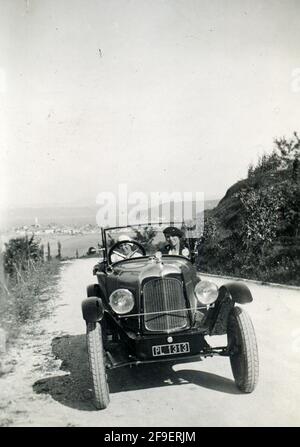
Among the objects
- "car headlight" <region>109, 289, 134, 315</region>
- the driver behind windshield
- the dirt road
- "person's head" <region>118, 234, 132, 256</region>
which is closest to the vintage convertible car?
"car headlight" <region>109, 289, 134, 315</region>

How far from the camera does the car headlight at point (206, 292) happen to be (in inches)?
196

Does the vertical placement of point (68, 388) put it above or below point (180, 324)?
below

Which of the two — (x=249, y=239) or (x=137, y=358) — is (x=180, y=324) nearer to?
(x=137, y=358)

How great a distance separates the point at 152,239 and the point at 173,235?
1.25 ft

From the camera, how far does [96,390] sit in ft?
14.3

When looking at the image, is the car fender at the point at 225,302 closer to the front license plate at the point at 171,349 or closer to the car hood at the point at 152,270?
the car hood at the point at 152,270

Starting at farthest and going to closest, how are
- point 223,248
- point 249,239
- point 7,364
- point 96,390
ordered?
point 223,248
point 249,239
point 7,364
point 96,390

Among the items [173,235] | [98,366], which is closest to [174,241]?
[173,235]

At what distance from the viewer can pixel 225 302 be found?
515 cm

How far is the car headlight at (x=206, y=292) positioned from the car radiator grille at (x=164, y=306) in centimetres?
19

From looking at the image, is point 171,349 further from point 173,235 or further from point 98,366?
point 173,235

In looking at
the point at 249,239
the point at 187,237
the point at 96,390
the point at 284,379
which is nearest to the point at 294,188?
the point at 249,239
